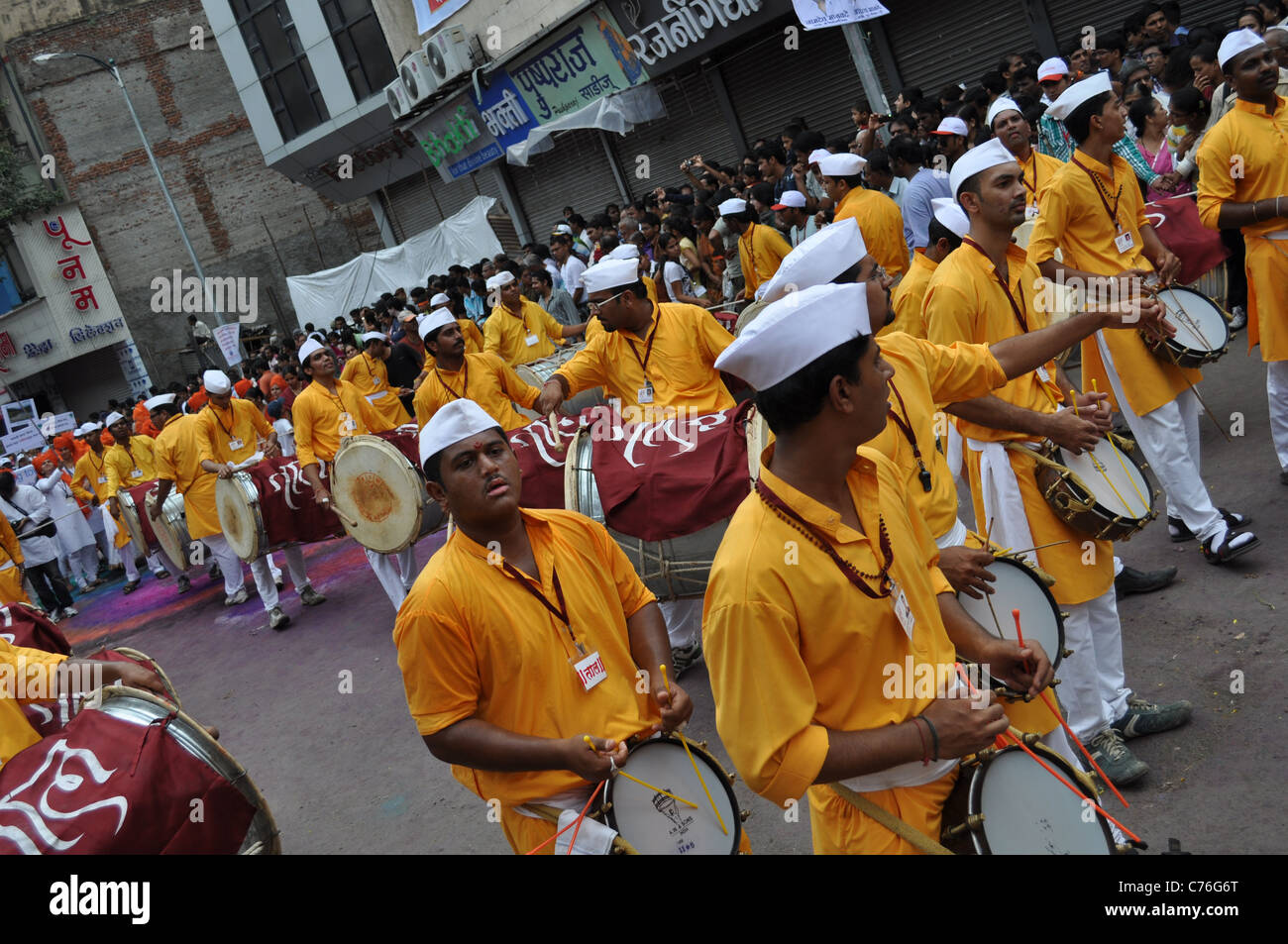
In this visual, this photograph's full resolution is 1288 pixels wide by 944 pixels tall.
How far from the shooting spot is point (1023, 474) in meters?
4.37

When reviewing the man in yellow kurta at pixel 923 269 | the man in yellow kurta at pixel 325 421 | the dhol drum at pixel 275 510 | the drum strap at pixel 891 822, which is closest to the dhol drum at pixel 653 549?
the man in yellow kurta at pixel 923 269

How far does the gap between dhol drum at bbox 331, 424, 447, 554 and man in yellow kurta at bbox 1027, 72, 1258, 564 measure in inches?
188

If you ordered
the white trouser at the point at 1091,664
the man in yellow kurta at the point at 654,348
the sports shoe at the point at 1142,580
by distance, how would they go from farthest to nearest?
1. the man in yellow kurta at the point at 654,348
2. the sports shoe at the point at 1142,580
3. the white trouser at the point at 1091,664

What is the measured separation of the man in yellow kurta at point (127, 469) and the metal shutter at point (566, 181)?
9.86m

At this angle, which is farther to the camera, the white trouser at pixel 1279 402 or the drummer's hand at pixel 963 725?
the white trouser at pixel 1279 402

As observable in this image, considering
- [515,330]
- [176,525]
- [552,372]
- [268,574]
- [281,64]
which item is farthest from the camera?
[281,64]

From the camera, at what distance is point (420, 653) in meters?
3.22

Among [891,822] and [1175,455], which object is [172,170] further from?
[891,822]

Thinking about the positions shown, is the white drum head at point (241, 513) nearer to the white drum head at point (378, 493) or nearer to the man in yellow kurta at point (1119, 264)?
the white drum head at point (378, 493)

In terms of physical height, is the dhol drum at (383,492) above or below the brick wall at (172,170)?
below

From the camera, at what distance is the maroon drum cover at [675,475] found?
5523 millimetres

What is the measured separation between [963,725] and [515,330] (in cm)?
1031

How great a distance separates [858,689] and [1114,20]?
12.7 meters

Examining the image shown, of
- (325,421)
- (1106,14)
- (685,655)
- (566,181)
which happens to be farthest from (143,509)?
(1106,14)
